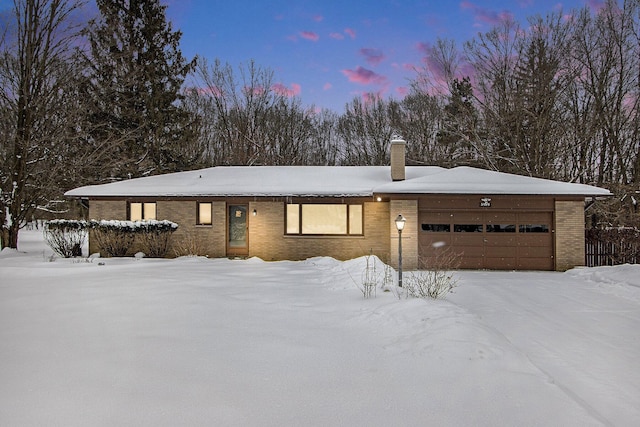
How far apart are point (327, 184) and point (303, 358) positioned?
10925 mm

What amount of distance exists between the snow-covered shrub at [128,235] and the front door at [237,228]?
2239mm

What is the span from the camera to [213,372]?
378cm

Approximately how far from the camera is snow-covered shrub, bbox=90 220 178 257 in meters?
13.3

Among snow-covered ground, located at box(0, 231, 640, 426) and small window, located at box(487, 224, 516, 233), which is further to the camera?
small window, located at box(487, 224, 516, 233)

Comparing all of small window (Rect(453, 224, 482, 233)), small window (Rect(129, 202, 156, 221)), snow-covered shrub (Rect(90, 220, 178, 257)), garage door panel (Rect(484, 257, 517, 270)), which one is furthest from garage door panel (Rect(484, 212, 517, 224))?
small window (Rect(129, 202, 156, 221))

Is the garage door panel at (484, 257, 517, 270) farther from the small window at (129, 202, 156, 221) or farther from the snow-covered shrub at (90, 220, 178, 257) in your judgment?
the small window at (129, 202, 156, 221)

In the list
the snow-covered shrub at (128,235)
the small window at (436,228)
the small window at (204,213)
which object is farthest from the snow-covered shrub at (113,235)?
the small window at (436,228)

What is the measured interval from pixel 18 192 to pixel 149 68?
427 inches

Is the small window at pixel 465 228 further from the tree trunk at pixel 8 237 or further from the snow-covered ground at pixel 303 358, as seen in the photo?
the tree trunk at pixel 8 237

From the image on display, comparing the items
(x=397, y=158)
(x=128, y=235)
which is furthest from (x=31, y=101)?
(x=397, y=158)

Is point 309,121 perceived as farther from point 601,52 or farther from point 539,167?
point 601,52

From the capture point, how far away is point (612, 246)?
13.2m

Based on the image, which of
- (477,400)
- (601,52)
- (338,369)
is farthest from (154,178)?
(601,52)

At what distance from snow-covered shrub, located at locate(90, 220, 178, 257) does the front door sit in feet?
7.34
